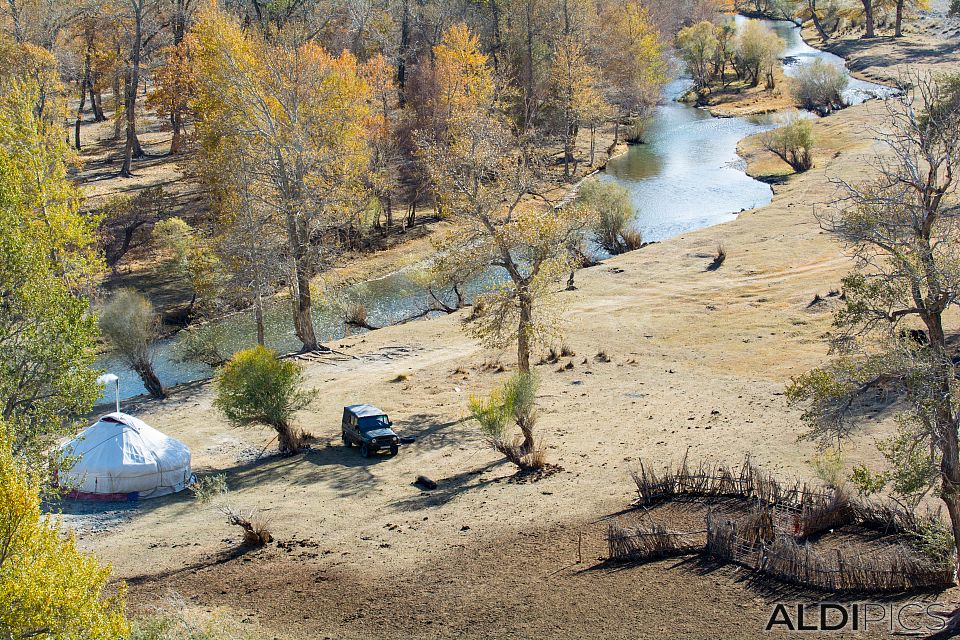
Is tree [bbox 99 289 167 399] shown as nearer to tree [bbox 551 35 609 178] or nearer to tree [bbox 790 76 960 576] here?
tree [bbox 790 76 960 576]

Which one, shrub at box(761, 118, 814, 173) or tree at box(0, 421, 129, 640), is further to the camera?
shrub at box(761, 118, 814, 173)

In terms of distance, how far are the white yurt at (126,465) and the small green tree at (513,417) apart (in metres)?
8.88

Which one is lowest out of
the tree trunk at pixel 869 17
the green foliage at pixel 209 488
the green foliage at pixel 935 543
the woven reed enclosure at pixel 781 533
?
the green foliage at pixel 209 488

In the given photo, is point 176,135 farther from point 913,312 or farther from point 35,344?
point 913,312

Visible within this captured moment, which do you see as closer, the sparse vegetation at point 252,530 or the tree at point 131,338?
the sparse vegetation at point 252,530

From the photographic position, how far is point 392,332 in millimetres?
39750

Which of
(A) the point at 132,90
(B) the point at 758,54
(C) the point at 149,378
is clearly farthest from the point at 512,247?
(B) the point at 758,54

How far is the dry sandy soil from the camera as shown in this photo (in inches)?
575

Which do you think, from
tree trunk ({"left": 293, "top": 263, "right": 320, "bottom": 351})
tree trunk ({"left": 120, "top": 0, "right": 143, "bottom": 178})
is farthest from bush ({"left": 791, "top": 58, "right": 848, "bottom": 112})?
tree trunk ({"left": 120, "top": 0, "right": 143, "bottom": 178})

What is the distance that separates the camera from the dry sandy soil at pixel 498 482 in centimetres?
1459

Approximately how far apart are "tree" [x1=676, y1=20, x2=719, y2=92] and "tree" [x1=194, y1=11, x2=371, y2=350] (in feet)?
177

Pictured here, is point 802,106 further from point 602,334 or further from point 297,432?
point 297,432

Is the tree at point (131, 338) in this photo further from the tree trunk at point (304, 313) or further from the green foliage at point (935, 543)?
the green foliage at point (935, 543)

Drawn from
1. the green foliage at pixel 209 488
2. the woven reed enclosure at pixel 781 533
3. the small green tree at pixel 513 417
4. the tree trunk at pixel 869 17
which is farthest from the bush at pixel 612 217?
the tree trunk at pixel 869 17
